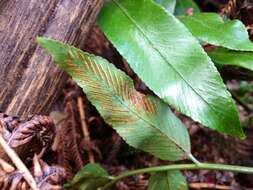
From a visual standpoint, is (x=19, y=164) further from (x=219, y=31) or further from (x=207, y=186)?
(x=207, y=186)

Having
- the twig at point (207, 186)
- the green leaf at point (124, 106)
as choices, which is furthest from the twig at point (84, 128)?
the green leaf at point (124, 106)

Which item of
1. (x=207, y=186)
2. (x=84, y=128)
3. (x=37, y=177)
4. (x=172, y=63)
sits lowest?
(x=207, y=186)

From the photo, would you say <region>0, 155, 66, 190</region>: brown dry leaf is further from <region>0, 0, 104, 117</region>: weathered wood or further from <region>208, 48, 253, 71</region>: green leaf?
<region>208, 48, 253, 71</region>: green leaf

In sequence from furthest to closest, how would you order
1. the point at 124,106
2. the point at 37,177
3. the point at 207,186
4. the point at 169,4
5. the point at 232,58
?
the point at 207,186 → the point at 169,4 → the point at 232,58 → the point at 124,106 → the point at 37,177

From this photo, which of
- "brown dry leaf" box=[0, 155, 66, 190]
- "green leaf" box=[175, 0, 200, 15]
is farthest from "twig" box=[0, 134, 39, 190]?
"green leaf" box=[175, 0, 200, 15]

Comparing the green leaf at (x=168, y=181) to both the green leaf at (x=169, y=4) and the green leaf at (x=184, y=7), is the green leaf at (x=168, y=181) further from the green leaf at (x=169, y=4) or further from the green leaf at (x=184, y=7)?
the green leaf at (x=184, y=7)

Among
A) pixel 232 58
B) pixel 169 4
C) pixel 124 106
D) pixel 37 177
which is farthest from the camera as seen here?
pixel 169 4

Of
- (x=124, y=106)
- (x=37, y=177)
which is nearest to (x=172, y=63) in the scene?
(x=124, y=106)

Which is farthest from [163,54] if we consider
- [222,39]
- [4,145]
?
[4,145]
